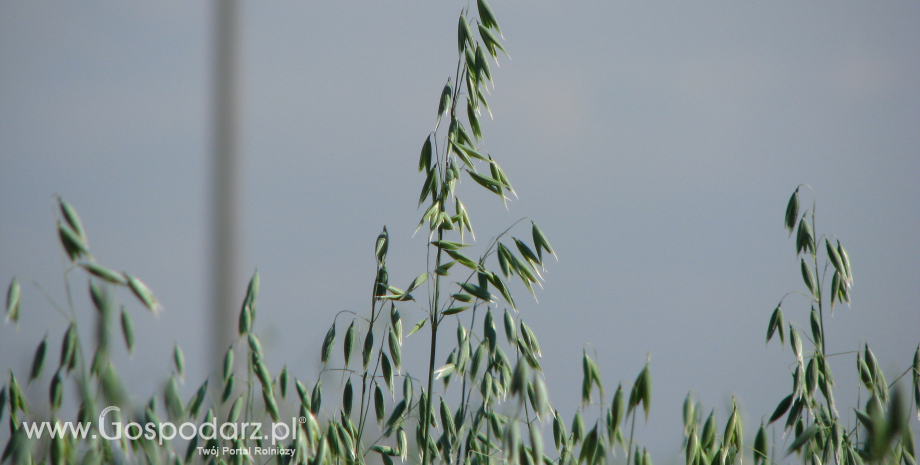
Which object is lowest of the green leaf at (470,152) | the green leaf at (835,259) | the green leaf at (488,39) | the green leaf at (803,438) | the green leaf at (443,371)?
the green leaf at (803,438)

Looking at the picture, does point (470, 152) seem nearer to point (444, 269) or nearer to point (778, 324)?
point (444, 269)

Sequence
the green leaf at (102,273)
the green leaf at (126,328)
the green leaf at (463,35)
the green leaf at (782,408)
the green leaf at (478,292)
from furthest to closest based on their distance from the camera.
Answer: the green leaf at (782,408)
the green leaf at (463,35)
the green leaf at (478,292)
the green leaf at (126,328)
the green leaf at (102,273)

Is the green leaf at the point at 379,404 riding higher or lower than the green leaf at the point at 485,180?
lower

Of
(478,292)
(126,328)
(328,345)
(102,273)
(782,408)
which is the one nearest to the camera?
(102,273)

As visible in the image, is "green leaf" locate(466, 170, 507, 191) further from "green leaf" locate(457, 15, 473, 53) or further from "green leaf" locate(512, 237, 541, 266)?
"green leaf" locate(457, 15, 473, 53)

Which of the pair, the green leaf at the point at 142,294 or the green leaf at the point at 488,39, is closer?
the green leaf at the point at 142,294

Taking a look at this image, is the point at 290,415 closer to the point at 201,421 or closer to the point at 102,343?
the point at 201,421

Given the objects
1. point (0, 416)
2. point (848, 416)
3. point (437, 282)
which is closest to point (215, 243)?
point (0, 416)

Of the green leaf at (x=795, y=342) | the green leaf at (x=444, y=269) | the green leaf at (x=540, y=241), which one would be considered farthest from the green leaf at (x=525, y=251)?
the green leaf at (x=795, y=342)

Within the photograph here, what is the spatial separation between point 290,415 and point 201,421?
0.53ft

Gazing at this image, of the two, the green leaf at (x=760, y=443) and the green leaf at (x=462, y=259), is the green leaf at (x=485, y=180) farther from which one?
the green leaf at (x=760, y=443)

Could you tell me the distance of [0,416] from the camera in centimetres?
96

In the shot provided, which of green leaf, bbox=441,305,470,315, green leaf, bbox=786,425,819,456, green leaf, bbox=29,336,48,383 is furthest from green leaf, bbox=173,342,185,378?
green leaf, bbox=786,425,819,456

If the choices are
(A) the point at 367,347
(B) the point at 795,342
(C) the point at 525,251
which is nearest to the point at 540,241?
(C) the point at 525,251
